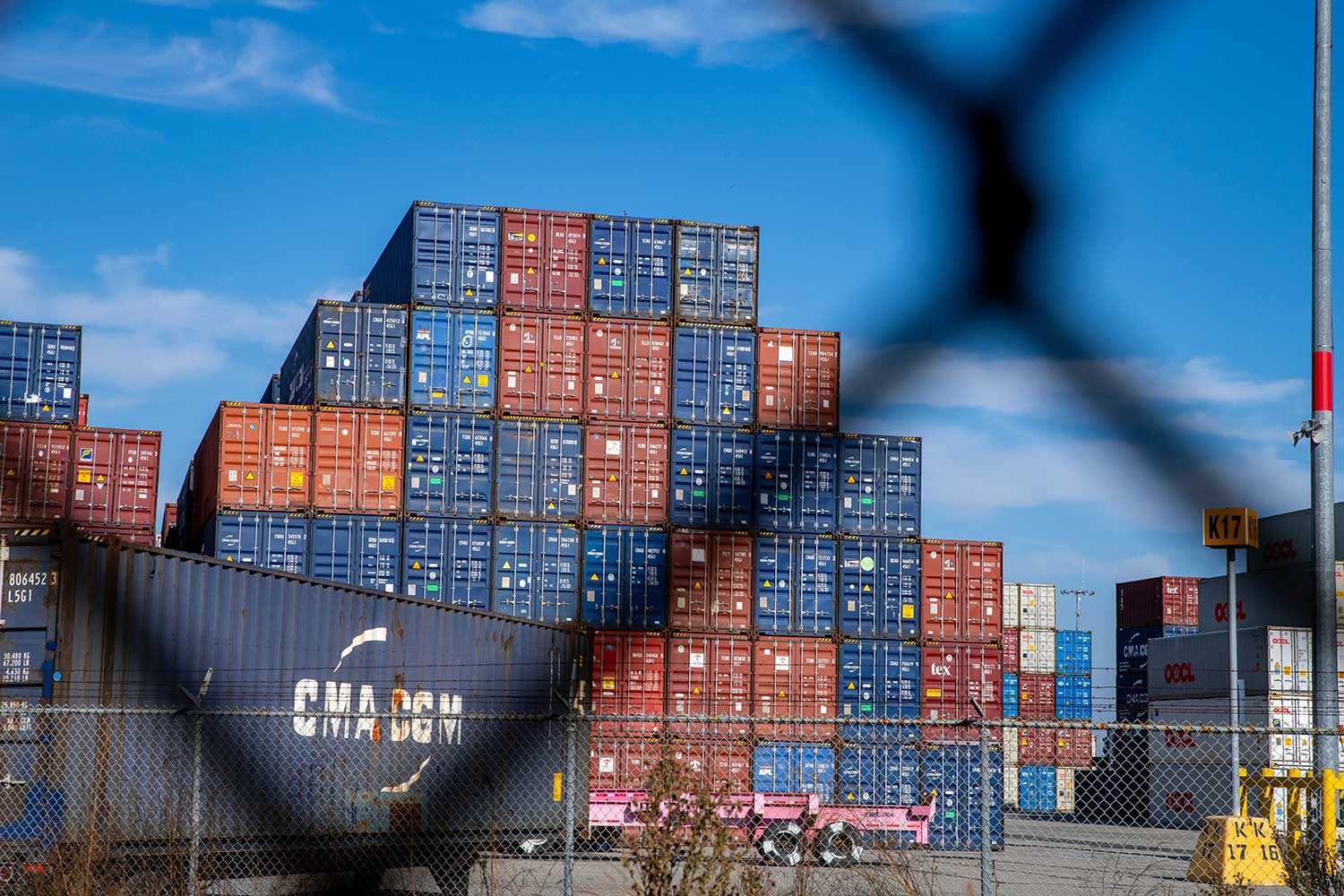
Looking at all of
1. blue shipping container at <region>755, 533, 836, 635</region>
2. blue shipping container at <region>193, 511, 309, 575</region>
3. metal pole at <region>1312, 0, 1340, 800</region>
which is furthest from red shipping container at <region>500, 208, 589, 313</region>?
metal pole at <region>1312, 0, 1340, 800</region>

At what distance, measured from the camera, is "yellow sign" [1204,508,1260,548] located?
3052mm

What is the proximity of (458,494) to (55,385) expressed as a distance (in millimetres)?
9275

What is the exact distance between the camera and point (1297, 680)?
1556 inches

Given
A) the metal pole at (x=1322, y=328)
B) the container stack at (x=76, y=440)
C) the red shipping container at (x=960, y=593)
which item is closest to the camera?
the metal pole at (x=1322, y=328)

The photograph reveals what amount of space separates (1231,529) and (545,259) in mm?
32855

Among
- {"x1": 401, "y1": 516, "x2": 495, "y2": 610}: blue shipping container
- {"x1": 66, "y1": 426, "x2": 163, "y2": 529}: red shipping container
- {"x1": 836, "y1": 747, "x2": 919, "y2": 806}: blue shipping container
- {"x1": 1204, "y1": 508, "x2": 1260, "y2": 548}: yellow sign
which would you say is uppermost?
{"x1": 66, "y1": 426, "x2": 163, "y2": 529}: red shipping container

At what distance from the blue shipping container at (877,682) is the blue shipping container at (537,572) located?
668 cm

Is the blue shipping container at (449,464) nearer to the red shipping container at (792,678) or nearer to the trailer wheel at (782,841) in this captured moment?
the red shipping container at (792,678)

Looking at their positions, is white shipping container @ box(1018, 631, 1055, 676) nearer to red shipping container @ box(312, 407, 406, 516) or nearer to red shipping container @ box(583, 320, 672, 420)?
red shipping container @ box(583, 320, 672, 420)

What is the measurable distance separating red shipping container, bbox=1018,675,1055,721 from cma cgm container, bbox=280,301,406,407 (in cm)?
4720

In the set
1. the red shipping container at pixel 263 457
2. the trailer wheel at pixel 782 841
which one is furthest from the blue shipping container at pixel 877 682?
the red shipping container at pixel 263 457

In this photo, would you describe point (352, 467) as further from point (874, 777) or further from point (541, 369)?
point (874, 777)

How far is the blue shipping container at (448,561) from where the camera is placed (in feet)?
112

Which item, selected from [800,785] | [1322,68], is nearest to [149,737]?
[1322,68]
